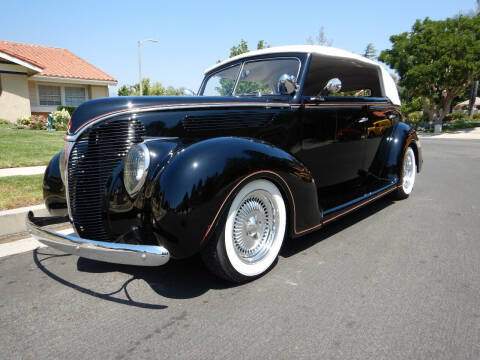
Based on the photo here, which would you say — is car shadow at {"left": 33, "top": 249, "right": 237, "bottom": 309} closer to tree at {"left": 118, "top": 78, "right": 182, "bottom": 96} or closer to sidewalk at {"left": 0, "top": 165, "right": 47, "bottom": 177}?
sidewalk at {"left": 0, "top": 165, "right": 47, "bottom": 177}

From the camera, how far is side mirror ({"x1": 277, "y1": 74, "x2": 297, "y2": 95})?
302 centimetres

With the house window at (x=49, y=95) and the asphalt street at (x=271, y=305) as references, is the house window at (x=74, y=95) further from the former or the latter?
the asphalt street at (x=271, y=305)

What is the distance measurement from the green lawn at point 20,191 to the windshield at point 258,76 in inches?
106

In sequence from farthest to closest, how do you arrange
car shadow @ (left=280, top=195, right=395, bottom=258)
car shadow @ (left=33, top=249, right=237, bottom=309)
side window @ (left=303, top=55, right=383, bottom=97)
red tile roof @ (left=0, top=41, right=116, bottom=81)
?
red tile roof @ (left=0, top=41, right=116, bottom=81)
side window @ (left=303, top=55, right=383, bottom=97)
car shadow @ (left=280, top=195, right=395, bottom=258)
car shadow @ (left=33, top=249, right=237, bottom=309)

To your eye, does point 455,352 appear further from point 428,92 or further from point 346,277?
point 428,92

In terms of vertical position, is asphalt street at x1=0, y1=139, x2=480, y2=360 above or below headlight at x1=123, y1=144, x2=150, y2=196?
below

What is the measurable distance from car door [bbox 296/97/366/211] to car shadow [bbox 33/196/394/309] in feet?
1.78

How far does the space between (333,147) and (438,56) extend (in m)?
22.8

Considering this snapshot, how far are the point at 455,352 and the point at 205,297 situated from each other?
1.40m

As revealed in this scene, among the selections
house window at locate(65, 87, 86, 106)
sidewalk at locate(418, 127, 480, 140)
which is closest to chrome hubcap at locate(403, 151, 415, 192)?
sidewalk at locate(418, 127, 480, 140)

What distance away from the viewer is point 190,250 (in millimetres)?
2074

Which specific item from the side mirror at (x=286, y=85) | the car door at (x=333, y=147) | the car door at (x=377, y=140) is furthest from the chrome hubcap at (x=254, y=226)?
the car door at (x=377, y=140)

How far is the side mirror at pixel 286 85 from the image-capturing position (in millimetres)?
3021

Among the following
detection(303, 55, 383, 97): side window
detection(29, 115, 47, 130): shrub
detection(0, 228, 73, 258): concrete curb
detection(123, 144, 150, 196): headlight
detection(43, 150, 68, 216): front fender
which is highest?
detection(303, 55, 383, 97): side window
